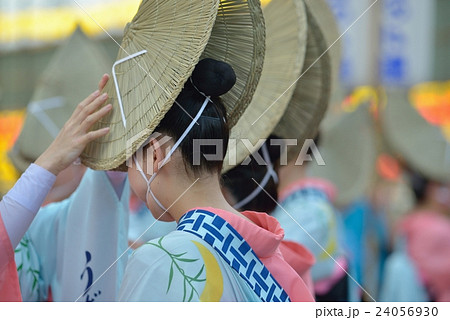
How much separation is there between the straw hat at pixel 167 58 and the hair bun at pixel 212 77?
1.4 inches

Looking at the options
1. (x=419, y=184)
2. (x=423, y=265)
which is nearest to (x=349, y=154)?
(x=419, y=184)

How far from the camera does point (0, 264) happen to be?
134cm

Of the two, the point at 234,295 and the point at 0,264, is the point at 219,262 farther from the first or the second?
the point at 0,264

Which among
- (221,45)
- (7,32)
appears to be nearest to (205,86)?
(221,45)

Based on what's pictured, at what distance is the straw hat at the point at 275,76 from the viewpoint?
169 cm

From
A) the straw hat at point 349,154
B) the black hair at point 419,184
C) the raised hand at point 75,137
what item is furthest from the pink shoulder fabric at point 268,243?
the black hair at point 419,184

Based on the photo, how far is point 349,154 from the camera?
378 centimetres

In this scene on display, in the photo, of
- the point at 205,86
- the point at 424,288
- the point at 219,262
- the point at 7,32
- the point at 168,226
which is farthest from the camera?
the point at 7,32

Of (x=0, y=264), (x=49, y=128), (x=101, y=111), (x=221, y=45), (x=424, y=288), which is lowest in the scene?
(x=424, y=288)

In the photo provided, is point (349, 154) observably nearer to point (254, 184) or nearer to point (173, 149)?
point (254, 184)

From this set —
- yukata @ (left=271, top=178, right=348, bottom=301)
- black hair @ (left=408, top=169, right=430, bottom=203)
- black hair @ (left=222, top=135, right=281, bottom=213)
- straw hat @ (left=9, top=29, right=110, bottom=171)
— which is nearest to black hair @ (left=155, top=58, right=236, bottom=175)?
black hair @ (left=222, top=135, right=281, bottom=213)

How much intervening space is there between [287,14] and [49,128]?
885mm

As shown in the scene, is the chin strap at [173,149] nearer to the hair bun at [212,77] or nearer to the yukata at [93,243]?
the hair bun at [212,77]

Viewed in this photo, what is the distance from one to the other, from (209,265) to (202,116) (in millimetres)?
299
